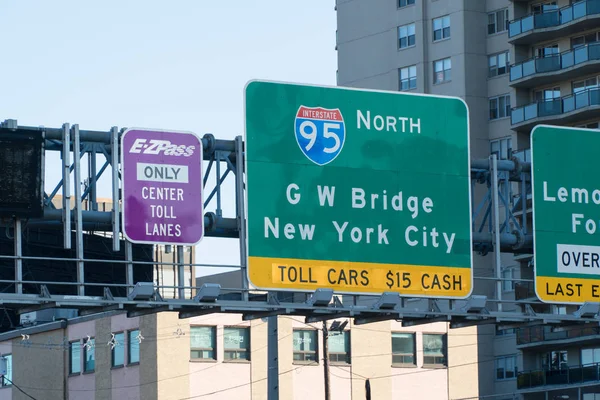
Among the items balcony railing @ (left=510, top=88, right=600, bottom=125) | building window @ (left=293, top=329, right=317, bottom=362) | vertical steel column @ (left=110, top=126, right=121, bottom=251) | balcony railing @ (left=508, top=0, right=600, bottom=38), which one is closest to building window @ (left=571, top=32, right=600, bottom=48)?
balcony railing @ (left=508, top=0, right=600, bottom=38)

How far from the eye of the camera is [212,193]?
28203 mm

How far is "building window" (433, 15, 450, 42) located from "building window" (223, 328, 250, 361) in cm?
2797

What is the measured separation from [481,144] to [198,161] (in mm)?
62558

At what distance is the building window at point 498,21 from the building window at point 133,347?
31.0m

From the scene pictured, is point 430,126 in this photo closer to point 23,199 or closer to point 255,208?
point 255,208

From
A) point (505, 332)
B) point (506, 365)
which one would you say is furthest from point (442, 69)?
point (506, 365)

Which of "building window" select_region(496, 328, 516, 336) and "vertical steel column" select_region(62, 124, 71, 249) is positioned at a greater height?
"vertical steel column" select_region(62, 124, 71, 249)

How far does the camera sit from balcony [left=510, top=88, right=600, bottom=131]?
7931 centimetres

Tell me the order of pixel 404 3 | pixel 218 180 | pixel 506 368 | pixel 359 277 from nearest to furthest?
1. pixel 359 277
2. pixel 218 180
3. pixel 506 368
4. pixel 404 3

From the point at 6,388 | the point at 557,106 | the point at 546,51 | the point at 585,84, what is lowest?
the point at 6,388

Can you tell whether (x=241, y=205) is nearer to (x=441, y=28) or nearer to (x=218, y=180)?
(x=218, y=180)

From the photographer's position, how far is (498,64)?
88.2m

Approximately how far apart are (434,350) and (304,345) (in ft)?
25.5

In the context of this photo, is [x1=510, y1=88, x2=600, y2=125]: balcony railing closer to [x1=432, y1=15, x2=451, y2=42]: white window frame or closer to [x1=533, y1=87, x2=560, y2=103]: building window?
[x1=533, y1=87, x2=560, y2=103]: building window
